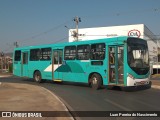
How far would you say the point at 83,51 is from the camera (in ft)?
67.9

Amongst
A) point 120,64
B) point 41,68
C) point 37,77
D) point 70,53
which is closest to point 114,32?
point 37,77

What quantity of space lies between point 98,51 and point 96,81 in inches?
71.0

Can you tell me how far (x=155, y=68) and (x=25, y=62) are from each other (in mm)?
36348

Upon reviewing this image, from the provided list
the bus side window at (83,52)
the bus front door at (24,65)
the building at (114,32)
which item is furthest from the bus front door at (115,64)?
the building at (114,32)

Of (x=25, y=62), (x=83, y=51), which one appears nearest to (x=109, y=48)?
(x=83, y=51)

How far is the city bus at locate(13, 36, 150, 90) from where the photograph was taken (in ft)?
58.5

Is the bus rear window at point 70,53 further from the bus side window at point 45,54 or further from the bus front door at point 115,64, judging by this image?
the bus front door at point 115,64

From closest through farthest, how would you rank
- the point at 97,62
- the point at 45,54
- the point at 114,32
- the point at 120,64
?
the point at 120,64, the point at 97,62, the point at 45,54, the point at 114,32

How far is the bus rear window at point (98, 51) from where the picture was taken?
19.1 meters

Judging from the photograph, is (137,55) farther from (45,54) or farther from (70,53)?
(45,54)

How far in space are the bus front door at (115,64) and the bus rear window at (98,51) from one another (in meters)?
0.59

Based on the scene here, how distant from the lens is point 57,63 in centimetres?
2331

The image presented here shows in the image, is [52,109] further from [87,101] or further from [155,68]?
[155,68]

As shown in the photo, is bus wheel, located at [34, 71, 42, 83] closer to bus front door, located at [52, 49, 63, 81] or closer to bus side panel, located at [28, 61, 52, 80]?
bus side panel, located at [28, 61, 52, 80]
